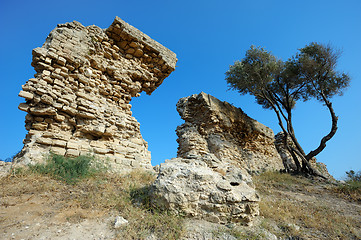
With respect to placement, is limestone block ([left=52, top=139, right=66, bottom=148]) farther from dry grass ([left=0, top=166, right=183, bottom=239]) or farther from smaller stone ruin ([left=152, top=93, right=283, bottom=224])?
smaller stone ruin ([left=152, top=93, right=283, bottom=224])

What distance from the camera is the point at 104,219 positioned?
2.55 meters

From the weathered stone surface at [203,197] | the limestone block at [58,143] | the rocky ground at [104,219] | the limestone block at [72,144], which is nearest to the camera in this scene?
the rocky ground at [104,219]

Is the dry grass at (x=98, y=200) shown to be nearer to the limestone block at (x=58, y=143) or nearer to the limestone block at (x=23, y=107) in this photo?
the limestone block at (x=58, y=143)

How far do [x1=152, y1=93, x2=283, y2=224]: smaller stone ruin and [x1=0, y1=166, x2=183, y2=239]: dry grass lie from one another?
323 millimetres

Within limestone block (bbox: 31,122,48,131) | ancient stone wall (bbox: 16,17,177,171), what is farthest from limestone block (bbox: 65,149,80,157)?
limestone block (bbox: 31,122,48,131)

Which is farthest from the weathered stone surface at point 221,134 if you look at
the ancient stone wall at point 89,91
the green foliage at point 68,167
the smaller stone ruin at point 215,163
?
the green foliage at point 68,167

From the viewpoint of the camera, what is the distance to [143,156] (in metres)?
5.43

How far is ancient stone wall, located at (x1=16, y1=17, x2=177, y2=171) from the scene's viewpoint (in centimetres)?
426

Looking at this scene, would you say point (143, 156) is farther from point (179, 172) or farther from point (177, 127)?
point (177, 127)

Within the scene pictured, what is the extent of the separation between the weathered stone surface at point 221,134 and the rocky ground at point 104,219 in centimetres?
541

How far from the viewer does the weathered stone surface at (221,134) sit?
9438 millimetres

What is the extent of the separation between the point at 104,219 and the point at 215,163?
289 centimetres

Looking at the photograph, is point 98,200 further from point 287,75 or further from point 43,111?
point 287,75

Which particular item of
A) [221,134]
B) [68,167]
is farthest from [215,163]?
[221,134]
